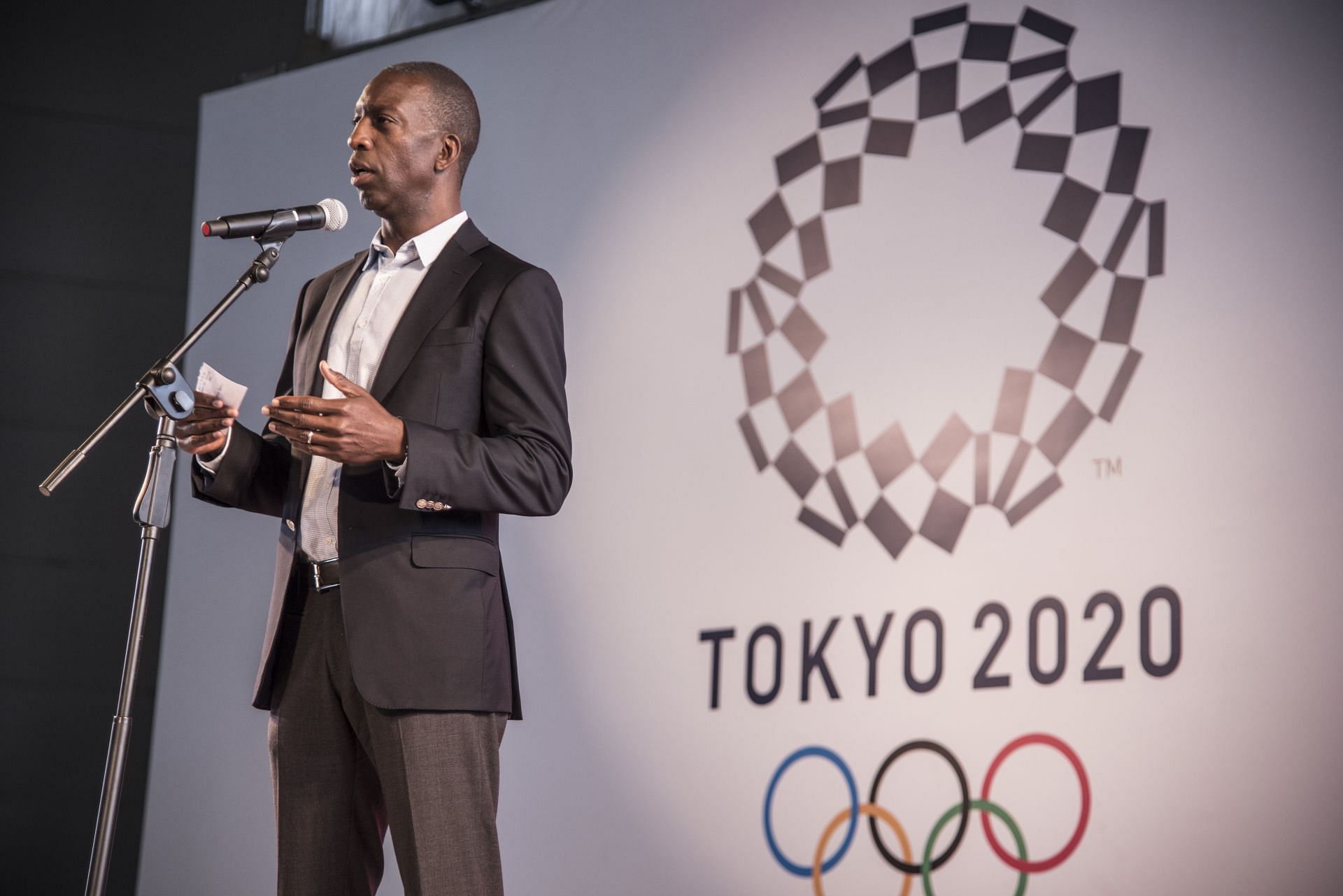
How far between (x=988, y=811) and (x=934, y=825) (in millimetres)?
120

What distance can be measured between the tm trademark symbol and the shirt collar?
54.4 inches

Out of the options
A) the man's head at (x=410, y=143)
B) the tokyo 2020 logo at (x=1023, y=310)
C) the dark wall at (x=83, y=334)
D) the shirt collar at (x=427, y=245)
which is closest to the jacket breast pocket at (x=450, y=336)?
the shirt collar at (x=427, y=245)

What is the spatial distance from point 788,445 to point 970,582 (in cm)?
54

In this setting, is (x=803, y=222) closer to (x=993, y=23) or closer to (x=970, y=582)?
(x=993, y=23)

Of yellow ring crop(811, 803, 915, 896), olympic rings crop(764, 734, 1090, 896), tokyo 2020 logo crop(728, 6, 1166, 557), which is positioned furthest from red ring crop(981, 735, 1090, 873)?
tokyo 2020 logo crop(728, 6, 1166, 557)

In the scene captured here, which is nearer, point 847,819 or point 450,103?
point 450,103

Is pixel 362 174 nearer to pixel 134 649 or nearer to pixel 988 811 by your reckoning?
pixel 134 649

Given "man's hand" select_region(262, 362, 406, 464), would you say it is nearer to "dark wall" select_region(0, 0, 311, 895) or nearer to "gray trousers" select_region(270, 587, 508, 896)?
"gray trousers" select_region(270, 587, 508, 896)

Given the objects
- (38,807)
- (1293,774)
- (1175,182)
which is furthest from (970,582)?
(38,807)

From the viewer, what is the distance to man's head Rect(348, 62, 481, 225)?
205 cm

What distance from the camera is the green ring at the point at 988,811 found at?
8.70 ft

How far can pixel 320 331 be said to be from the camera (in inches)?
80.8

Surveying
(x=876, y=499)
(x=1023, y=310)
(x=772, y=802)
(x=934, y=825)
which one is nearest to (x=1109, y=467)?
(x=1023, y=310)

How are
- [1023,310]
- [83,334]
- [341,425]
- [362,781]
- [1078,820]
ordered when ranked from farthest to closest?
[83,334] < [1023,310] < [1078,820] < [362,781] < [341,425]
